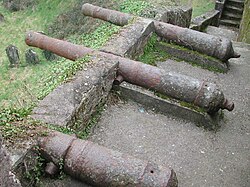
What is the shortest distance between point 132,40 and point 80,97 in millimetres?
2279

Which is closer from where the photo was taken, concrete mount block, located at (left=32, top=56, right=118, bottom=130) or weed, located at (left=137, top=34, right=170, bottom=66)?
concrete mount block, located at (left=32, top=56, right=118, bottom=130)

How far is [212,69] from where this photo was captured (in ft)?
24.5

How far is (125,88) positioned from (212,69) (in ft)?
8.09

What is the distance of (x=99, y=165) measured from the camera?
3873 mm

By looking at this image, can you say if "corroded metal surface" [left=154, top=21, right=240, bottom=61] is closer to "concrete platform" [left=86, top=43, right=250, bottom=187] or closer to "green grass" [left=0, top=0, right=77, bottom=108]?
"concrete platform" [left=86, top=43, right=250, bottom=187]

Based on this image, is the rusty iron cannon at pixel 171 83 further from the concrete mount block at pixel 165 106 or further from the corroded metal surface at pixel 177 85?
the concrete mount block at pixel 165 106

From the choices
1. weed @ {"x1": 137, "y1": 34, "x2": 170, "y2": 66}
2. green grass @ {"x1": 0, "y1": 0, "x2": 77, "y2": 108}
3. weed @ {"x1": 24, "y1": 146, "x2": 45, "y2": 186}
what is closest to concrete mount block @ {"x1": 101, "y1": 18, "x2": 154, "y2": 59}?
weed @ {"x1": 137, "y1": 34, "x2": 170, "y2": 66}

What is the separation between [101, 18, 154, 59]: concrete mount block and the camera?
641cm

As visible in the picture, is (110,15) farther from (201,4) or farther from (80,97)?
(201,4)

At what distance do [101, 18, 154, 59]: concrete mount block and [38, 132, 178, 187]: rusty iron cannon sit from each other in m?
2.67

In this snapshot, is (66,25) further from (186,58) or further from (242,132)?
(242,132)

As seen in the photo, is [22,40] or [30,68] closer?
[30,68]

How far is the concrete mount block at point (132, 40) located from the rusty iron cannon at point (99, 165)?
8.74 ft

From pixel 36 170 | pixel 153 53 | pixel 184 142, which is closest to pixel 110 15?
pixel 153 53
